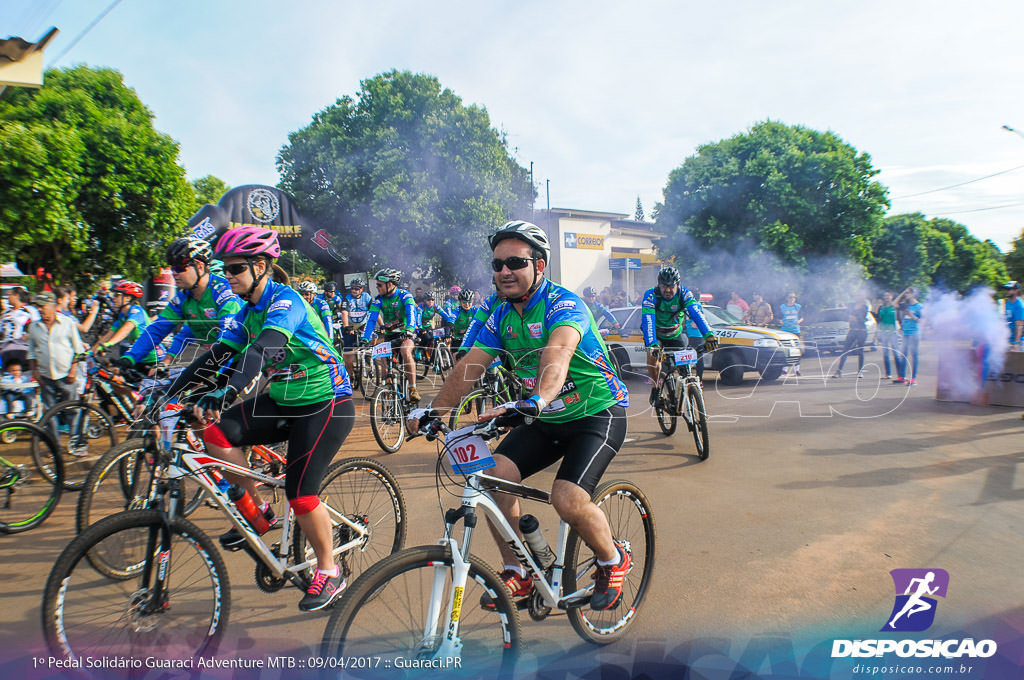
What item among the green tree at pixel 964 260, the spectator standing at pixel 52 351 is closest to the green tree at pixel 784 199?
the spectator standing at pixel 52 351

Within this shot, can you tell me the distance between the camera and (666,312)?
26.7ft

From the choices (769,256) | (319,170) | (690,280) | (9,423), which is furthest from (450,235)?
(9,423)

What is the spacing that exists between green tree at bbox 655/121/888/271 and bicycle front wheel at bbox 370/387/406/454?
2109 cm

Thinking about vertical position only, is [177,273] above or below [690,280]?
below

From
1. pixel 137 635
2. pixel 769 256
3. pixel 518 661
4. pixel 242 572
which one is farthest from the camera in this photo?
pixel 769 256

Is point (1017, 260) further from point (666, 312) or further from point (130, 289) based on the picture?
point (130, 289)

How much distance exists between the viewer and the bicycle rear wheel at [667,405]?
767 centimetres

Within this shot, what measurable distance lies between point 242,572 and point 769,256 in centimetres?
2487

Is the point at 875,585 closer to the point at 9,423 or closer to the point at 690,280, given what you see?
the point at 9,423

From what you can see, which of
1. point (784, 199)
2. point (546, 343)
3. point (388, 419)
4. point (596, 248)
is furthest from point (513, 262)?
point (596, 248)

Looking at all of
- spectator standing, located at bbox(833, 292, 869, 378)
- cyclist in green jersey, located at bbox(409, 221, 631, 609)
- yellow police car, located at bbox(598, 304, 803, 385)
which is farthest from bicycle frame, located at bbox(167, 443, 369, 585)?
spectator standing, located at bbox(833, 292, 869, 378)

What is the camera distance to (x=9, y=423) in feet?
16.5

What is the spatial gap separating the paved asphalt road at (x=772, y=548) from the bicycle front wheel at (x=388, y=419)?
0.77ft

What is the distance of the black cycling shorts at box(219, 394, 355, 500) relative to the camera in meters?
3.35
